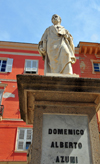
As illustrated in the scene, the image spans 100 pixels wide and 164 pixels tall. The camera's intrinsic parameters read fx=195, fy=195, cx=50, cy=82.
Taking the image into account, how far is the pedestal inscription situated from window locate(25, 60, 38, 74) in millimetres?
12219

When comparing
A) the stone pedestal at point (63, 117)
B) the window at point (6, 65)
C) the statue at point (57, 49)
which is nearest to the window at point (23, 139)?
the window at point (6, 65)

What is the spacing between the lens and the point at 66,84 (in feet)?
11.5

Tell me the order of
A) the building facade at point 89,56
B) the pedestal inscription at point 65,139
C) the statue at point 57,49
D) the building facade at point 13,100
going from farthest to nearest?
1. the building facade at point 89,56
2. the building facade at point 13,100
3. the statue at point 57,49
4. the pedestal inscription at point 65,139

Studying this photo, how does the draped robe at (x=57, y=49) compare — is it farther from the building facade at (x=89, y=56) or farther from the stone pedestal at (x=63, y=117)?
the building facade at (x=89, y=56)

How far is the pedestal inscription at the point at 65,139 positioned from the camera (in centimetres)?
320

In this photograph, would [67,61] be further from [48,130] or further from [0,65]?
[0,65]

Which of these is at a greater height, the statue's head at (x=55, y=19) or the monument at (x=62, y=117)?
the statue's head at (x=55, y=19)

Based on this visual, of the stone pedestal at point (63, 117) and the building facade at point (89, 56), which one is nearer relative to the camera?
the stone pedestal at point (63, 117)

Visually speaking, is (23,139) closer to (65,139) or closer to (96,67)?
(96,67)

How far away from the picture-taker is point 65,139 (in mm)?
3371

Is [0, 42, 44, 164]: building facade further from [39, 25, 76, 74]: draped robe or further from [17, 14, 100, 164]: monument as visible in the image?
[17, 14, 100, 164]: monument

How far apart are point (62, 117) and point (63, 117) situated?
2 centimetres

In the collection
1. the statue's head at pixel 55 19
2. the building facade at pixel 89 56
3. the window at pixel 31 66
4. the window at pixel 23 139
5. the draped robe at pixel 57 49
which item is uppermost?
the building facade at pixel 89 56

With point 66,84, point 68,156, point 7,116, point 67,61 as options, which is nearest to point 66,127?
point 68,156
